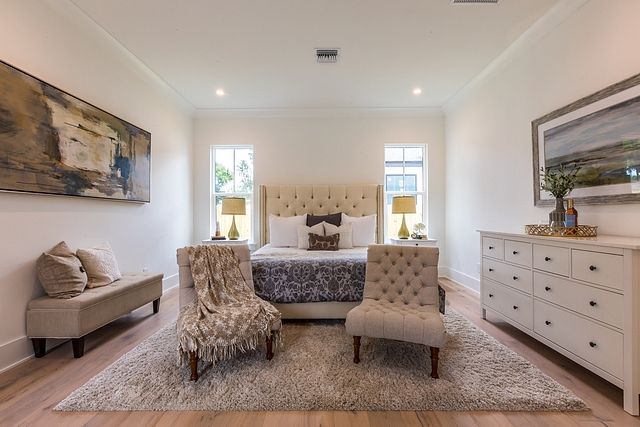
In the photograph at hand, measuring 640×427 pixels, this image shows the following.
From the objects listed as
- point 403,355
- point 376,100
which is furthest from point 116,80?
point 403,355

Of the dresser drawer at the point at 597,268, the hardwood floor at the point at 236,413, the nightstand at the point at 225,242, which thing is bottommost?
the hardwood floor at the point at 236,413

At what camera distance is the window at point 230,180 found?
505cm

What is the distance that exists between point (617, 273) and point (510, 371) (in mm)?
919

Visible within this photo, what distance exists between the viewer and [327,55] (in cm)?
321

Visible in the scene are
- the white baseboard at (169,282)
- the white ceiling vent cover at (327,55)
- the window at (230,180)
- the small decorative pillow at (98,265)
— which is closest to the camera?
the small decorative pillow at (98,265)

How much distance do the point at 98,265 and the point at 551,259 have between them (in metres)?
3.78

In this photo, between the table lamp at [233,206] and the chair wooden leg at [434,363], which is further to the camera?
the table lamp at [233,206]

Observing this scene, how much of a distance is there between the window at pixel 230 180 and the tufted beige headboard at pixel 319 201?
401 mm

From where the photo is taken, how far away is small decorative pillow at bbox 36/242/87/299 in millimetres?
2150

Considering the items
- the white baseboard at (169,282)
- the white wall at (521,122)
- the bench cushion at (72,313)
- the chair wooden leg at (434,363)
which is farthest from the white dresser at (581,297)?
the white baseboard at (169,282)

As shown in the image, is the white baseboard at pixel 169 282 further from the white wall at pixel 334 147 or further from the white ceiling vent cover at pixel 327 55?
the white ceiling vent cover at pixel 327 55

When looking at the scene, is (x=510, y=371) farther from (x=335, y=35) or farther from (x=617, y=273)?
(x=335, y=35)

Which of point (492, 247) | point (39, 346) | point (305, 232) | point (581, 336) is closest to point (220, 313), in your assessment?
point (39, 346)

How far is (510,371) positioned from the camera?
1952 millimetres
